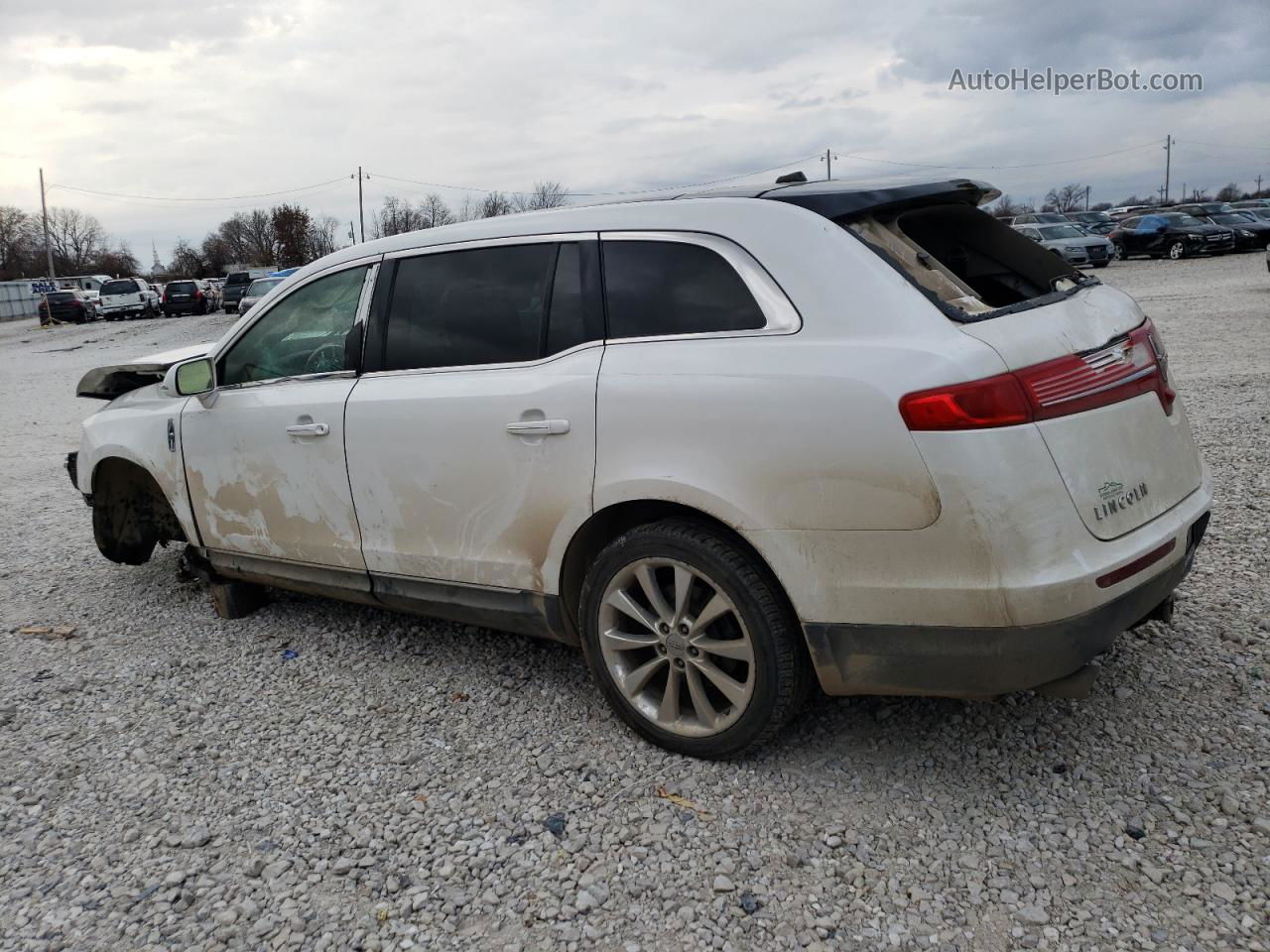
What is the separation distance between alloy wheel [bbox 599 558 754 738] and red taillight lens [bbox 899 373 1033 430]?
81cm

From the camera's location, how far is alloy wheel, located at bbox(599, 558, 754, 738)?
305 centimetres

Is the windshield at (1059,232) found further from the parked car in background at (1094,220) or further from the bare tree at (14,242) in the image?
the bare tree at (14,242)

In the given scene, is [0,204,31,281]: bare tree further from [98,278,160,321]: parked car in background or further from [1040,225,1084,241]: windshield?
[1040,225,1084,241]: windshield

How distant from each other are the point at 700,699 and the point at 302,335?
2372 mm

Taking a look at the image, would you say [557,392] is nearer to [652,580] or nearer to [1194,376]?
[652,580]

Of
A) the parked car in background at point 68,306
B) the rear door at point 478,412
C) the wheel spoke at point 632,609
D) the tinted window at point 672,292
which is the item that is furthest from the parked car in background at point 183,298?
the wheel spoke at point 632,609

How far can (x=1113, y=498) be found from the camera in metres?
2.73

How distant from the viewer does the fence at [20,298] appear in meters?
53.3

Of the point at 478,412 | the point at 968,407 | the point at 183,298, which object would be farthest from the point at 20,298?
the point at 968,407

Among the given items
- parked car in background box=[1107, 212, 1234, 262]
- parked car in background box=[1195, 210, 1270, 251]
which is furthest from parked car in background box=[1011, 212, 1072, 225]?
parked car in background box=[1195, 210, 1270, 251]

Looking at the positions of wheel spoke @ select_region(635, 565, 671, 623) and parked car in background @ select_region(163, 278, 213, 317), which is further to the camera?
parked car in background @ select_region(163, 278, 213, 317)

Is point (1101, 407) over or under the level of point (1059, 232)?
under

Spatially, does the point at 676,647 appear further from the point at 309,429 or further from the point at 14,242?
the point at 14,242

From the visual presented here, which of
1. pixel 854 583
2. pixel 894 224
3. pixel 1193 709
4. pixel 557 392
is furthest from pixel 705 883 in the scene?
pixel 894 224
